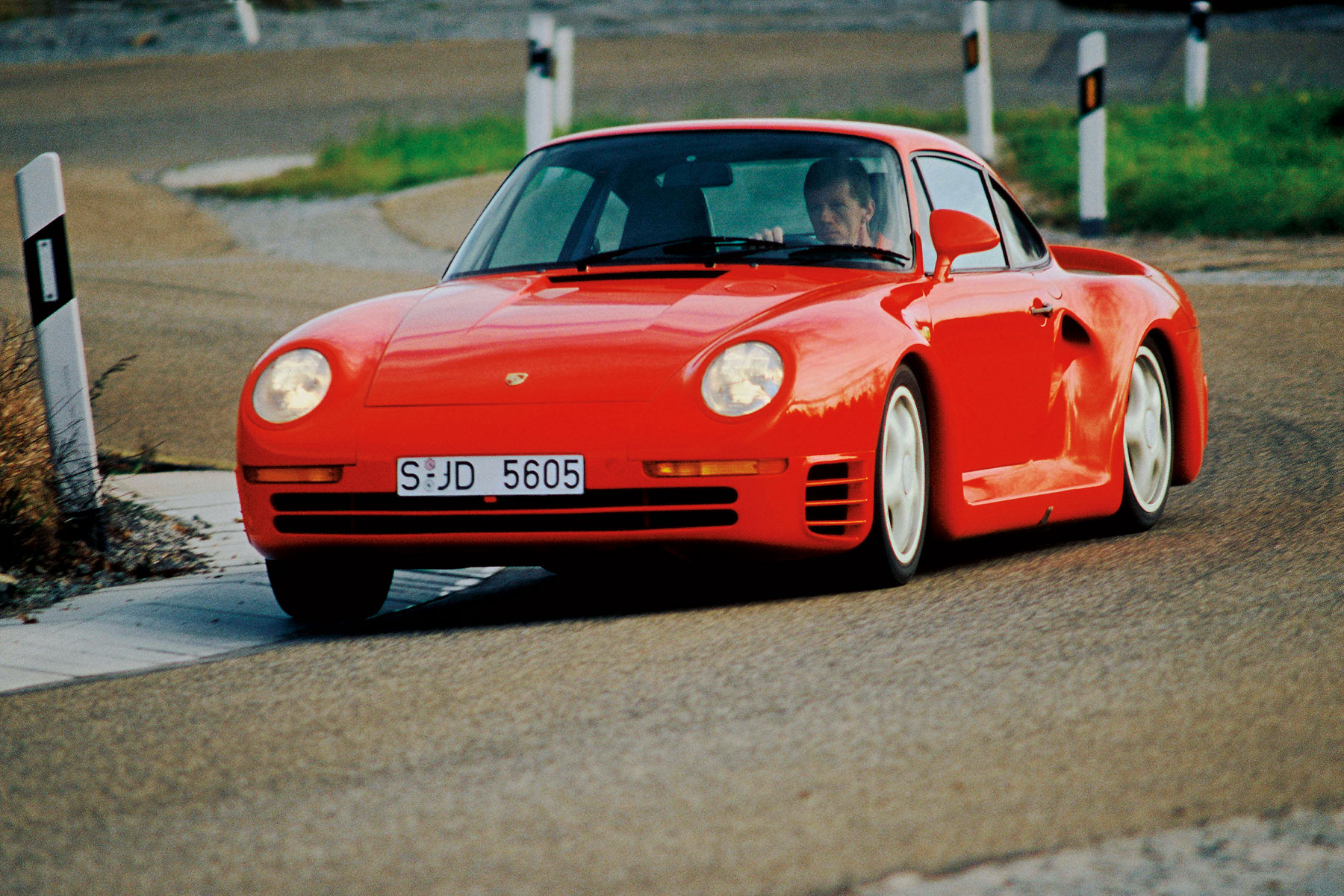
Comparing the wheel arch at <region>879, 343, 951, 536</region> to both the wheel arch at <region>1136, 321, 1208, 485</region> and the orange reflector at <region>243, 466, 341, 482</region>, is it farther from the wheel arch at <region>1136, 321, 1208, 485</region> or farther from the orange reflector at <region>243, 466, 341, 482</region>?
the wheel arch at <region>1136, 321, 1208, 485</region>

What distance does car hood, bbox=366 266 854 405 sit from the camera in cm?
473

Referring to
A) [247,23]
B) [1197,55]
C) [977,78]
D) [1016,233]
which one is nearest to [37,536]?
[1016,233]

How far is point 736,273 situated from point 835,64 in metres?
22.4

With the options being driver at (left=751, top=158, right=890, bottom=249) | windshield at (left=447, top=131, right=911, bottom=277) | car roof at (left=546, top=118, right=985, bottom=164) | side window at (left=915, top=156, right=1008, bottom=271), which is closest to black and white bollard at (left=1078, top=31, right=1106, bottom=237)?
side window at (left=915, top=156, right=1008, bottom=271)

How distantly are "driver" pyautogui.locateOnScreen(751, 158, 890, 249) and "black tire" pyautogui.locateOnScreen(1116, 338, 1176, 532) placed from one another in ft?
3.86

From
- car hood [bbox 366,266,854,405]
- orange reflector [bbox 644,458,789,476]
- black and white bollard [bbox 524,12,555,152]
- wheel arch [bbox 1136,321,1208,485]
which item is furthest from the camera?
black and white bollard [bbox 524,12,555,152]

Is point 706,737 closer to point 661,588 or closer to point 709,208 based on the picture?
point 661,588

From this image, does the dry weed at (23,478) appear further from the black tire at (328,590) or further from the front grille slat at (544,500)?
the front grille slat at (544,500)

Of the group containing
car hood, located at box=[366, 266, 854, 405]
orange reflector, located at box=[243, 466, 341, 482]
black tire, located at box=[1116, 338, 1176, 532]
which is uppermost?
car hood, located at box=[366, 266, 854, 405]

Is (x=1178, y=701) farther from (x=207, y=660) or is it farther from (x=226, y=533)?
(x=226, y=533)

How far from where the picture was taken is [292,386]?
4992 millimetres

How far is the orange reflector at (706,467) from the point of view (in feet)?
15.2

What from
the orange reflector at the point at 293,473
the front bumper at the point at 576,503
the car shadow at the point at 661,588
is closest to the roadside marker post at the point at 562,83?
the car shadow at the point at 661,588

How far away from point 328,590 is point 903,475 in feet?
5.23
